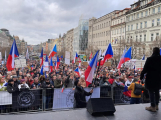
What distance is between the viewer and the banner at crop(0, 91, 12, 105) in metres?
6.57

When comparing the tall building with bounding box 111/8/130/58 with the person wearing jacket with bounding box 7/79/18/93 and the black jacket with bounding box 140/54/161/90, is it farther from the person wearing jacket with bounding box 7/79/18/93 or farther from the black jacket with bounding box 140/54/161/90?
the black jacket with bounding box 140/54/161/90

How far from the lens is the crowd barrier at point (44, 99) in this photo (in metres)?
6.62

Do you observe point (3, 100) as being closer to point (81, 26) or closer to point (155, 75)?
point (155, 75)

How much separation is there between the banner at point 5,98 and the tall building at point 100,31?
1862 inches

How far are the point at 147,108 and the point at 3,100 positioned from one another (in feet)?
17.0

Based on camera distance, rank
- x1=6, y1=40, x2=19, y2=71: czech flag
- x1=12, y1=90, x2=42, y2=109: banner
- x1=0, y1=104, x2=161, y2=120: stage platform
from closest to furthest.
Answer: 1. x1=0, y1=104, x2=161, y2=120: stage platform
2. x1=12, y1=90, x2=42, y2=109: banner
3. x1=6, y1=40, x2=19, y2=71: czech flag

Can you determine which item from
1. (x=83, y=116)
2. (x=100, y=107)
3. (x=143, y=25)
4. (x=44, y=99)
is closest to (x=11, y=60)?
(x=44, y=99)

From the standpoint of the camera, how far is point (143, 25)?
40312 mm

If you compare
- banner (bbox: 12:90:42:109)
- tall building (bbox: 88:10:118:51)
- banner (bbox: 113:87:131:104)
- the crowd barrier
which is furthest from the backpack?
tall building (bbox: 88:10:118:51)

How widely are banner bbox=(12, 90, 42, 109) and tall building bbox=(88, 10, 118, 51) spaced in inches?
1846

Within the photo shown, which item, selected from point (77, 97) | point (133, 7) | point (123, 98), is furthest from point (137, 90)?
point (133, 7)

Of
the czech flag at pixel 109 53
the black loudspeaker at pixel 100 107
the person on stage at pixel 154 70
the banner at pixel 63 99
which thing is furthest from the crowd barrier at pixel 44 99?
the czech flag at pixel 109 53

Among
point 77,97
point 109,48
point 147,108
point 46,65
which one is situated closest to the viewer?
point 147,108

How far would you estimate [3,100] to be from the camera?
21.6ft
